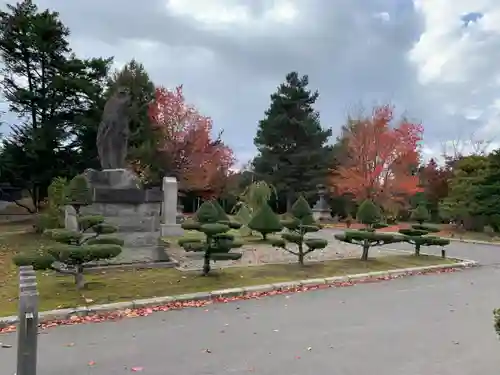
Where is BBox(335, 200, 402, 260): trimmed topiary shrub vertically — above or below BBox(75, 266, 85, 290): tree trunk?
above

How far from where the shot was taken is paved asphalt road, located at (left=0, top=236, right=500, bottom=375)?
399cm

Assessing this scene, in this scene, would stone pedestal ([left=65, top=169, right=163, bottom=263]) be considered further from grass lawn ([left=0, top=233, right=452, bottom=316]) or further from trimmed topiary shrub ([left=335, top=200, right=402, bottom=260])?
trimmed topiary shrub ([left=335, top=200, right=402, bottom=260])

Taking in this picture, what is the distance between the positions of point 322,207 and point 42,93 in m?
21.0

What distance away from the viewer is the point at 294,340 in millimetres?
4824

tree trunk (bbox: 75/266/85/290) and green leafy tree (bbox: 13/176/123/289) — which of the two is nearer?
green leafy tree (bbox: 13/176/123/289)

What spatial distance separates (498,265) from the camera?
11.7 m

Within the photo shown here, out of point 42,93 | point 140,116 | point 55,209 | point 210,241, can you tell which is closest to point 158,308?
point 210,241

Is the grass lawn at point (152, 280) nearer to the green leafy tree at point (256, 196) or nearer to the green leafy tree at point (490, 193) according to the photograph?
the green leafy tree at point (256, 196)

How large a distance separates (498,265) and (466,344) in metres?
8.25

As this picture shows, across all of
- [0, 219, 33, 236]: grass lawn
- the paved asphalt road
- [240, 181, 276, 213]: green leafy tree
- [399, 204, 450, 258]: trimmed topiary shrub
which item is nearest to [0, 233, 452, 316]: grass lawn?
[399, 204, 450, 258]: trimmed topiary shrub

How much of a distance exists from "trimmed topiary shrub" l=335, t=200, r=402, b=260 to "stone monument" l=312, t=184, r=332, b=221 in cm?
2017

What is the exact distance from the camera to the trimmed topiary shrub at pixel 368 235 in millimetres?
10531

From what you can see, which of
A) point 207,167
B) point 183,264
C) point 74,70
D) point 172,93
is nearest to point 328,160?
point 207,167

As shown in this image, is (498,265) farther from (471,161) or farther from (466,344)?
(471,161)
